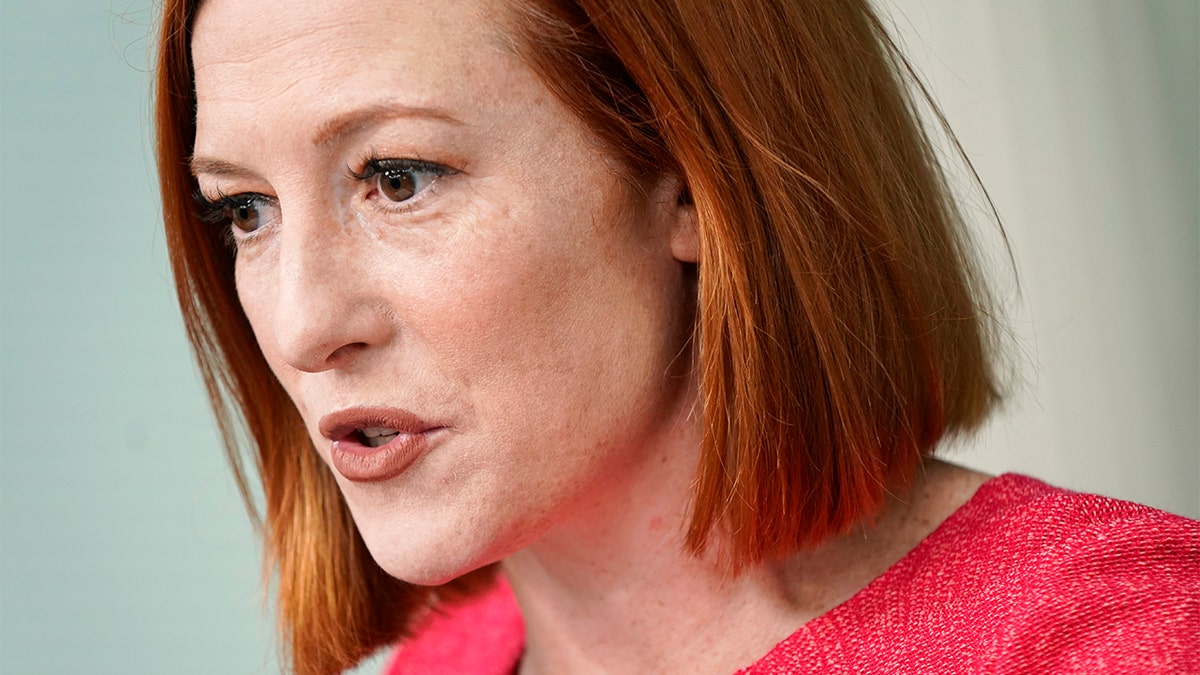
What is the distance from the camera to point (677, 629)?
49.0 inches

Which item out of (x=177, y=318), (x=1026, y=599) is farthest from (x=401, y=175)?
(x=177, y=318)

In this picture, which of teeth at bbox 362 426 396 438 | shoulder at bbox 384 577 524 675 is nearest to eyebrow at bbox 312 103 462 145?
teeth at bbox 362 426 396 438

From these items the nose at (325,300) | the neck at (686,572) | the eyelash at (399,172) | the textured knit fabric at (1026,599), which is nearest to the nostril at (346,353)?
the nose at (325,300)

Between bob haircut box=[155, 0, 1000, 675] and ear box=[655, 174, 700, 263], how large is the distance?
0.05ft

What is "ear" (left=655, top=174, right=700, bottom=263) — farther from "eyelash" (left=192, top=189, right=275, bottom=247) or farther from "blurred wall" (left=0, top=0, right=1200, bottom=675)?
"blurred wall" (left=0, top=0, right=1200, bottom=675)

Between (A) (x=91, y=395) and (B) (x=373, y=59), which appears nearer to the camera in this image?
(B) (x=373, y=59)

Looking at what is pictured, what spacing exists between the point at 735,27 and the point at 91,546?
1.61 m

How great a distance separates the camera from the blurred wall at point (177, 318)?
193 centimetres

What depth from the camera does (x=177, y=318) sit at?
227 centimetres

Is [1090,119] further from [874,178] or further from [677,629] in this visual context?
[677,629]

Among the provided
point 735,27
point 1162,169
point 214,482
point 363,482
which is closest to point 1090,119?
point 1162,169

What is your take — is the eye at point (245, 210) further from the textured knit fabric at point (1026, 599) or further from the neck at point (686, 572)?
A: the textured knit fabric at point (1026, 599)

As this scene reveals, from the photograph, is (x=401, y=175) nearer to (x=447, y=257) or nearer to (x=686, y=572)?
(x=447, y=257)

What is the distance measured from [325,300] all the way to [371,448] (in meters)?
0.15
